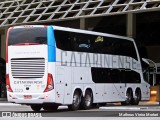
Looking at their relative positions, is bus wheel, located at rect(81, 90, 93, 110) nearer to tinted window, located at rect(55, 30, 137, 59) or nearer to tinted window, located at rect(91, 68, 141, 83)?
tinted window, located at rect(91, 68, 141, 83)

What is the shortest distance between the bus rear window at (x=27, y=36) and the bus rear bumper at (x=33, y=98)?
242 cm

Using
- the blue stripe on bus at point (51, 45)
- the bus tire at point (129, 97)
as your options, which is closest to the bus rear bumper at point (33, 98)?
the blue stripe on bus at point (51, 45)

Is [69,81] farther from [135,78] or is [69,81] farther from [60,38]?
[135,78]

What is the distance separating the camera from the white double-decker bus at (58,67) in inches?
874

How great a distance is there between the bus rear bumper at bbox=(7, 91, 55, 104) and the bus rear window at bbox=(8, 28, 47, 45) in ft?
7.93

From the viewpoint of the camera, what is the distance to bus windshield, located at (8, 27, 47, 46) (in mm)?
22344

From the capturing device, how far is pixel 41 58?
874 inches

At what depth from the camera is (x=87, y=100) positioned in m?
24.8

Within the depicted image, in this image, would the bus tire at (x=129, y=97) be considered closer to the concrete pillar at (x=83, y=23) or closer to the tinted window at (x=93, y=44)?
the tinted window at (x=93, y=44)

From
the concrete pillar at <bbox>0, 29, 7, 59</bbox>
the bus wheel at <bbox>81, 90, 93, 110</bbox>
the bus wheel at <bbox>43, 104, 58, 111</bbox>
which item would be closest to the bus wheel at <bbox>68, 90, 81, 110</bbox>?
the bus wheel at <bbox>81, 90, 93, 110</bbox>

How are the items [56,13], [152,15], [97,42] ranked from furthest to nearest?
[152,15]
[56,13]
[97,42]

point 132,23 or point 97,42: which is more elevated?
point 132,23

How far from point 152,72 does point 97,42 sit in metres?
12.2

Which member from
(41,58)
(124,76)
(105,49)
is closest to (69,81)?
(41,58)
